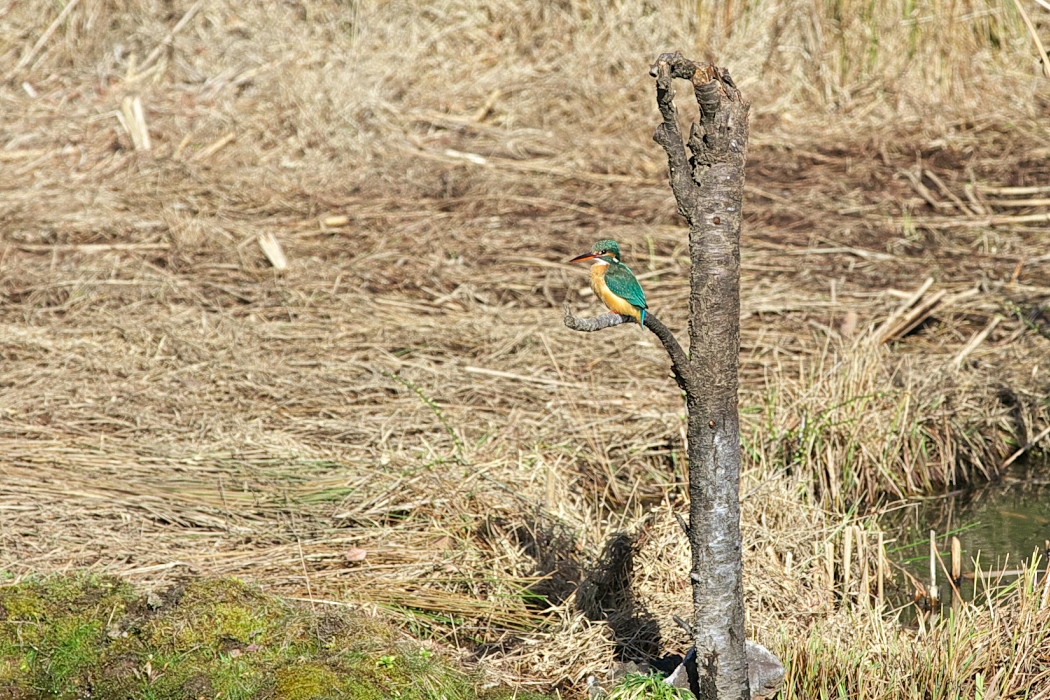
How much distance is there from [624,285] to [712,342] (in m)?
0.42

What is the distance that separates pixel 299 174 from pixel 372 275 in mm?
2220

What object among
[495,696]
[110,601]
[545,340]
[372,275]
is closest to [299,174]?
[372,275]

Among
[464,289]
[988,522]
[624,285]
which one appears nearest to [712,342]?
[624,285]

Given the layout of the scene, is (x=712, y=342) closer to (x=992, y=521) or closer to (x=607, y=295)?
(x=607, y=295)

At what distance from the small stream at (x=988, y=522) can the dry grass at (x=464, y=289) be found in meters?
0.14

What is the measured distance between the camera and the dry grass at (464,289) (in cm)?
405

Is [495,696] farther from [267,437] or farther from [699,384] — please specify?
[267,437]

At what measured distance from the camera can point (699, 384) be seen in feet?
8.59

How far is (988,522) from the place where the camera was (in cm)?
471

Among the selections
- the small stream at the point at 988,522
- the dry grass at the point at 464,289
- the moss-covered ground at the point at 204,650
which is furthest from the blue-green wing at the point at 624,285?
the small stream at the point at 988,522

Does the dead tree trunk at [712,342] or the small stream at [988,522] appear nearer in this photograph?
the dead tree trunk at [712,342]

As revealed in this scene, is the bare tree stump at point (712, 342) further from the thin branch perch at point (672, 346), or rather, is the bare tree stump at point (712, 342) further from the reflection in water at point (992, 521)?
the reflection in water at point (992, 521)

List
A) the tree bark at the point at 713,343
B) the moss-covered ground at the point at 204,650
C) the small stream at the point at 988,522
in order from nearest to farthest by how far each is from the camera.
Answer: the tree bark at the point at 713,343, the moss-covered ground at the point at 204,650, the small stream at the point at 988,522

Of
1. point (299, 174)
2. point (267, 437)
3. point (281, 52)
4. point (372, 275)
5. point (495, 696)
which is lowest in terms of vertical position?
point (495, 696)
